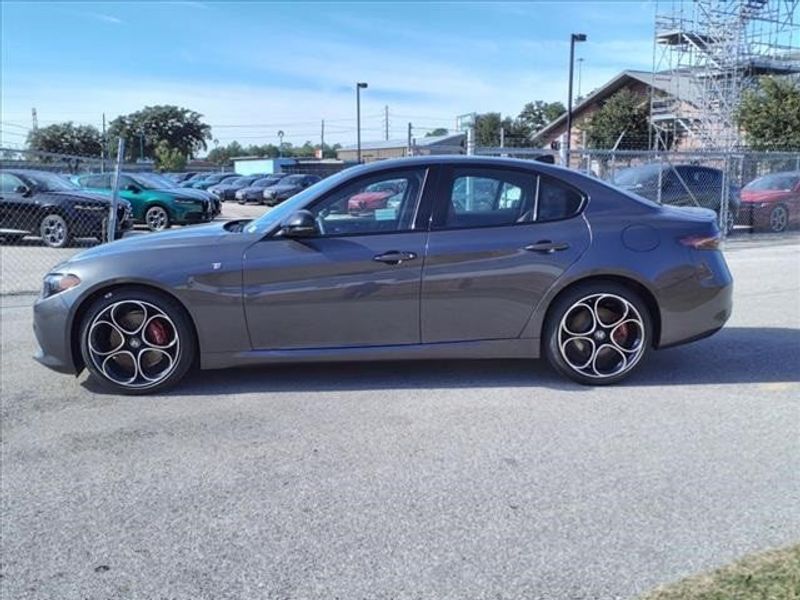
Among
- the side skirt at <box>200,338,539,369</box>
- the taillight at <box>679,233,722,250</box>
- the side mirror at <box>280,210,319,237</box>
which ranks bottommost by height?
the side skirt at <box>200,338,539,369</box>

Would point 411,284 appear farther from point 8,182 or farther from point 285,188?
point 285,188

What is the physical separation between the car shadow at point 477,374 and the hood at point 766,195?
38.2 ft

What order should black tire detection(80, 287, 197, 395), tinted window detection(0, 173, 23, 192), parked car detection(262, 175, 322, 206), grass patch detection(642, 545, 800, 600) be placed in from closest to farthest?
grass patch detection(642, 545, 800, 600), black tire detection(80, 287, 197, 395), tinted window detection(0, 173, 23, 192), parked car detection(262, 175, 322, 206)

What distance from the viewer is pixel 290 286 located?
16.3 feet

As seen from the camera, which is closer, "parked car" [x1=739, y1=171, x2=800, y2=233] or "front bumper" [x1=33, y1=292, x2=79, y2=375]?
"front bumper" [x1=33, y1=292, x2=79, y2=375]

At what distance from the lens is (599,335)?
5168 millimetres

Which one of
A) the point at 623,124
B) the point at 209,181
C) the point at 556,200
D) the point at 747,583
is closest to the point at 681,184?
the point at 556,200

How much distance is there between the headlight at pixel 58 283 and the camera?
16.4ft

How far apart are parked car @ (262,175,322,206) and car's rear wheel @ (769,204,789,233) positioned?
68.0ft

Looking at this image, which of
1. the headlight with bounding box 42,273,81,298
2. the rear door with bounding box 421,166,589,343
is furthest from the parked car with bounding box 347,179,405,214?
the headlight with bounding box 42,273,81,298

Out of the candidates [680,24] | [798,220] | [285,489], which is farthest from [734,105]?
[285,489]

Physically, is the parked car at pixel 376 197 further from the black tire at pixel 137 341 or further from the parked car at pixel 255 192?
the parked car at pixel 255 192

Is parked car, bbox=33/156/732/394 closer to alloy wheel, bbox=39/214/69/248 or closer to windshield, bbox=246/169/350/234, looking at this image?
windshield, bbox=246/169/350/234

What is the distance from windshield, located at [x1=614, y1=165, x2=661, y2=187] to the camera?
15.5 meters
